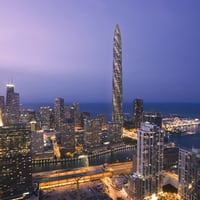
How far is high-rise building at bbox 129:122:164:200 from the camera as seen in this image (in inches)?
767

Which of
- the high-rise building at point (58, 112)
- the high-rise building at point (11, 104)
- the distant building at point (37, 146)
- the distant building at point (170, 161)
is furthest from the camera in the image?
the high-rise building at point (11, 104)

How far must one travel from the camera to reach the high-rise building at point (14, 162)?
Result: 67.6 ft

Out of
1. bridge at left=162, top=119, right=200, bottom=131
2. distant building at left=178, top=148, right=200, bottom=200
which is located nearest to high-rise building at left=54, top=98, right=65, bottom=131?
bridge at left=162, top=119, right=200, bottom=131

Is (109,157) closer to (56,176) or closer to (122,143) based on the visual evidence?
(122,143)

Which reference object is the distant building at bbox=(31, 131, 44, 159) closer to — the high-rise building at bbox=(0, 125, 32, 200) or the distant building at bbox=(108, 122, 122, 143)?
the high-rise building at bbox=(0, 125, 32, 200)

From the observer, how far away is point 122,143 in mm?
44250

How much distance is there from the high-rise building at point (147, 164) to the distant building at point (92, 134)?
21.9 meters

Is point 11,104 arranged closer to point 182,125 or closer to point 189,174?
point 189,174

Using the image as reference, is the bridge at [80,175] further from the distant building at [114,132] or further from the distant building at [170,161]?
the distant building at [114,132]

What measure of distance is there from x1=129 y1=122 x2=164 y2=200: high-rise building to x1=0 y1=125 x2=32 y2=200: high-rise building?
42.2ft

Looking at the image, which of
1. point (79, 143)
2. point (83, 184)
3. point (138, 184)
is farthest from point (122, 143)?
point (138, 184)

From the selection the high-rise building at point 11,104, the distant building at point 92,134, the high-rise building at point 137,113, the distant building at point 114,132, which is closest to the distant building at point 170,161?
the distant building at point 114,132

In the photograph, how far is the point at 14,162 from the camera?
21078 millimetres

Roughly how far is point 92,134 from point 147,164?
23165 millimetres
